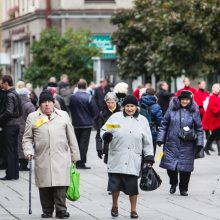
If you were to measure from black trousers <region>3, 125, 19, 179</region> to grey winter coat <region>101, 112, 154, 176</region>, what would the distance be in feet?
20.0

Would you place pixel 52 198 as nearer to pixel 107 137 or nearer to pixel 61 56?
pixel 107 137

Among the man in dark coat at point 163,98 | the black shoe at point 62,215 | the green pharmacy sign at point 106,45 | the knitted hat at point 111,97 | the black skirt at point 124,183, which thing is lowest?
the black shoe at point 62,215

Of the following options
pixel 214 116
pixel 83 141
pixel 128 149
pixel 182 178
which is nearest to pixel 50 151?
pixel 128 149

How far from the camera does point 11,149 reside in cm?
2084

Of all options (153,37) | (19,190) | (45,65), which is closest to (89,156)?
(19,190)

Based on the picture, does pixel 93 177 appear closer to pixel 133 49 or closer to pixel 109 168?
pixel 109 168

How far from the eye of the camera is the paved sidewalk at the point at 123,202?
15250 mm

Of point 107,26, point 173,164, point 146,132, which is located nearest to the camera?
point 146,132

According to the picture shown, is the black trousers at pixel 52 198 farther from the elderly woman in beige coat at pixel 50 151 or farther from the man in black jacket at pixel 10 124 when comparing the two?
the man in black jacket at pixel 10 124

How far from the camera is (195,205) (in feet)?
54.6

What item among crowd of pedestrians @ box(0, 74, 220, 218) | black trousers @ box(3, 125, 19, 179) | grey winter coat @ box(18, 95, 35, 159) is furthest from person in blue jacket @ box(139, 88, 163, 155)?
grey winter coat @ box(18, 95, 35, 159)

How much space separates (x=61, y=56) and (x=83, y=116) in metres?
25.6

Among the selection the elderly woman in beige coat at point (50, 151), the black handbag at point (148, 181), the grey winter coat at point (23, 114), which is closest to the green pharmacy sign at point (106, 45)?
the grey winter coat at point (23, 114)

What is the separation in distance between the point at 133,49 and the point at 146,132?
3279 cm
